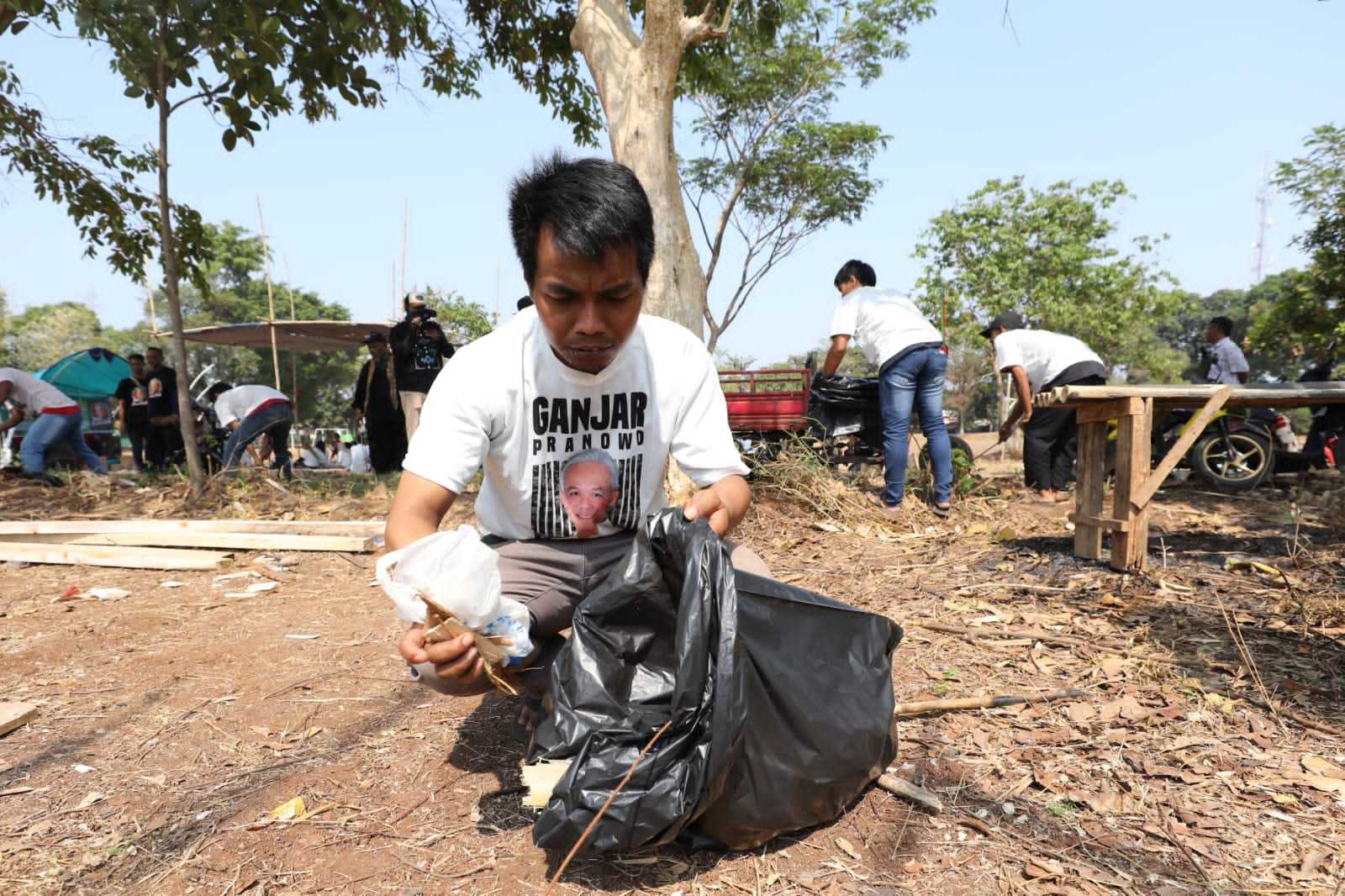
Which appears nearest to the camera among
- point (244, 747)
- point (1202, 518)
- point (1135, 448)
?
point (244, 747)

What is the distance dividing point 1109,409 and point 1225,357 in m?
4.88

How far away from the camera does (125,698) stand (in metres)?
2.65

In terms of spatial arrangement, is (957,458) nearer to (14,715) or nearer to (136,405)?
(14,715)

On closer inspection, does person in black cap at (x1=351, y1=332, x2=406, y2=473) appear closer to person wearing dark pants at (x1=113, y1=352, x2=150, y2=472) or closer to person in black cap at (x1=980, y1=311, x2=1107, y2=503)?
person wearing dark pants at (x1=113, y1=352, x2=150, y2=472)

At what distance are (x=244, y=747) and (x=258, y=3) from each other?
14.3 feet

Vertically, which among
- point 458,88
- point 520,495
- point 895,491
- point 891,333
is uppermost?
point 458,88

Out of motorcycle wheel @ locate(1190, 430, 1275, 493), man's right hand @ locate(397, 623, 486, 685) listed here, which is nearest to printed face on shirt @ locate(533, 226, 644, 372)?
man's right hand @ locate(397, 623, 486, 685)

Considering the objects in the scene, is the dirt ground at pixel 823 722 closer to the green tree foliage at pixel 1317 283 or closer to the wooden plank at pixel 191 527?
the wooden plank at pixel 191 527

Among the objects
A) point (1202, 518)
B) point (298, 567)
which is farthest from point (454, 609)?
point (1202, 518)

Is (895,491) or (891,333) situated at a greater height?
(891,333)

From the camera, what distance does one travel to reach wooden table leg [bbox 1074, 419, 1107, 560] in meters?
3.80

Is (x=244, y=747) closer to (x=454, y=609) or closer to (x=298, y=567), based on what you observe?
(x=454, y=609)

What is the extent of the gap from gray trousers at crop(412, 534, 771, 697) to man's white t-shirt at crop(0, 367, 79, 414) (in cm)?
764

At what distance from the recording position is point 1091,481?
12.6 ft
